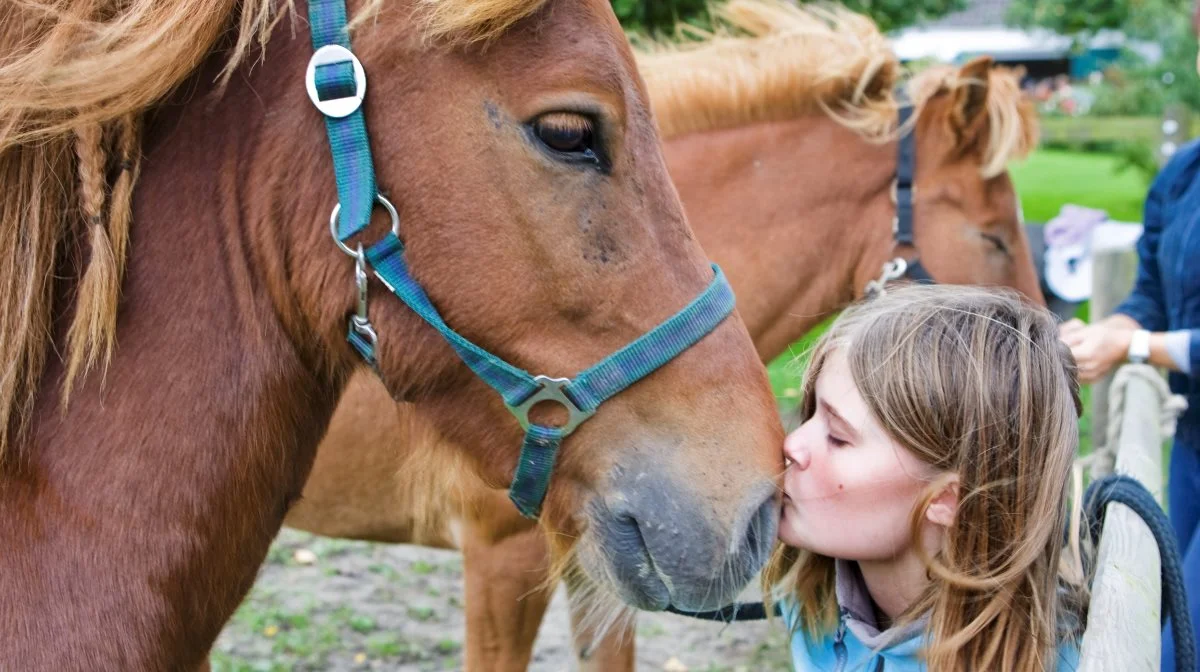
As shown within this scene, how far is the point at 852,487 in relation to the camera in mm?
1518

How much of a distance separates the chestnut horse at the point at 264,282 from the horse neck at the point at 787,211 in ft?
5.93

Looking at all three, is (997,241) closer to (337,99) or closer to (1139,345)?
(1139,345)

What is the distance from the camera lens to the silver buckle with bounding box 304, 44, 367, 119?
1386mm

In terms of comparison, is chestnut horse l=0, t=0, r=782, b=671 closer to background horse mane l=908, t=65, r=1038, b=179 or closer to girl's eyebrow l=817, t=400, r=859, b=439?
girl's eyebrow l=817, t=400, r=859, b=439

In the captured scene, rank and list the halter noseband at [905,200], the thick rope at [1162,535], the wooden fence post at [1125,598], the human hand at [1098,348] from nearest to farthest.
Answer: the wooden fence post at [1125,598]
the thick rope at [1162,535]
the human hand at [1098,348]
the halter noseband at [905,200]

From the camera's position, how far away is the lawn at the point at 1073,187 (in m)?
13.1

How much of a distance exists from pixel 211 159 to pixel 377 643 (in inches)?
124

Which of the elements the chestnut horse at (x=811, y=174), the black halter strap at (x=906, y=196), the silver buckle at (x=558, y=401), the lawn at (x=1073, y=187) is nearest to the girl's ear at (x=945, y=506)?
the silver buckle at (x=558, y=401)

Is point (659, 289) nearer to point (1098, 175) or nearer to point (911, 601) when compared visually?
point (911, 601)

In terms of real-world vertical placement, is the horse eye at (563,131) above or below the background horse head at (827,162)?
above

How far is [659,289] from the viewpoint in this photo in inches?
58.9

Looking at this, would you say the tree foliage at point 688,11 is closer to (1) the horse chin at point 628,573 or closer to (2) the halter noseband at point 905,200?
(2) the halter noseband at point 905,200

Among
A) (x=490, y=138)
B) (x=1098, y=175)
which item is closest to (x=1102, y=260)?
(x=490, y=138)

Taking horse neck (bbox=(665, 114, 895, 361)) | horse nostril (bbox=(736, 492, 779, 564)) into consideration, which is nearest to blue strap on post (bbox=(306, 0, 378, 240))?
horse nostril (bbox=(736, 492, 779, 564))
